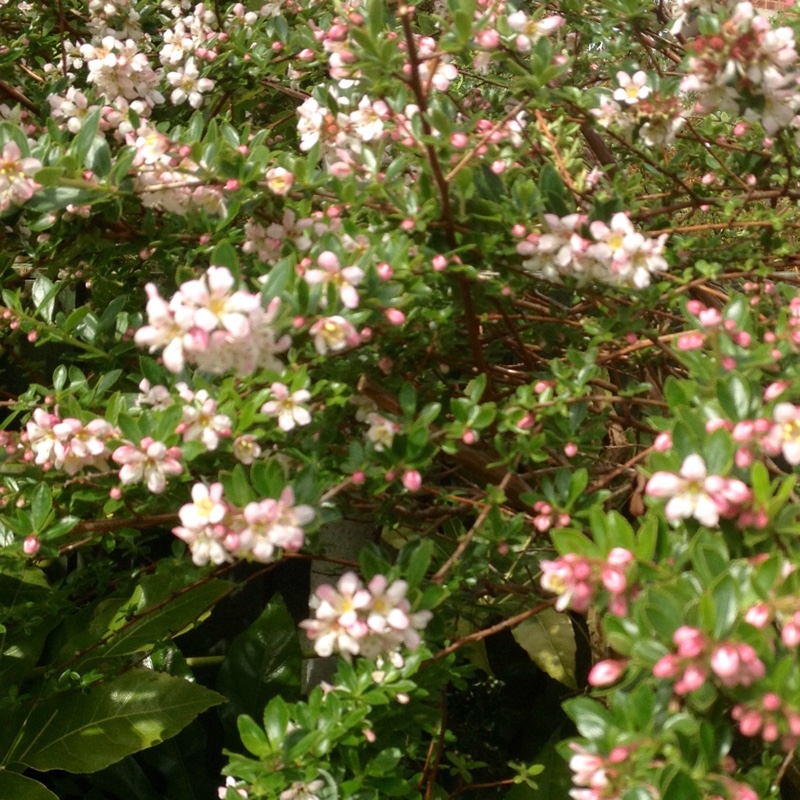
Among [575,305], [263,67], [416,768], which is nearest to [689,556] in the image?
[575,305]

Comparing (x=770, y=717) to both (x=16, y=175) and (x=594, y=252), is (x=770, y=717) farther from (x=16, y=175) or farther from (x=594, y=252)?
(x=16, y=175)

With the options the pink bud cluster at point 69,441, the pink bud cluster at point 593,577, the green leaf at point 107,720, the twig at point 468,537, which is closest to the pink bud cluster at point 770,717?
the pink bud cluster at point 593,577

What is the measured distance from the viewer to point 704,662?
0.68m

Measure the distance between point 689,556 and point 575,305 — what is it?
0.67 meters

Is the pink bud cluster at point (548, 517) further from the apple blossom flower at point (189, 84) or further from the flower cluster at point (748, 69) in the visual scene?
the apple blossom flower at point (189, 84)

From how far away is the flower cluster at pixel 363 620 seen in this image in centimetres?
94

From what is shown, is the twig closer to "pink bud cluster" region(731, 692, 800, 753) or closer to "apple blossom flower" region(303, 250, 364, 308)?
"apple blossom flower" region(303, 250, 364, 308)

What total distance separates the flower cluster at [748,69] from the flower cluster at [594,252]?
0.18 m

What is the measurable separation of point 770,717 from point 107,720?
5.21 feet

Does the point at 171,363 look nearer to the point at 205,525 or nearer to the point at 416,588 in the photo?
the point at 205,525

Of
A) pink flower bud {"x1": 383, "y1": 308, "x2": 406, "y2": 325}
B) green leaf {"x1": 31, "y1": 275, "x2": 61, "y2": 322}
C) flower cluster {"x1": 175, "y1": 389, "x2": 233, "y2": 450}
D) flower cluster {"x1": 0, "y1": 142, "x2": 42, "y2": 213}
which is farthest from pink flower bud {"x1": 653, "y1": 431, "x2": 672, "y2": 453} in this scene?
green leaf {"x1": 31, "y1": 275, "x2": 61, "y2": 322}

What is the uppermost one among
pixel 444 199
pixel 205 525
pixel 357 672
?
pixel 444 199

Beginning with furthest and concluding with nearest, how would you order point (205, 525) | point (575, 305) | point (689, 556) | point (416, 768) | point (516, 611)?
1. point (416, 768)
2. point (516, 611)
3. point (575, 305)
4. point (205, 525)
5. point (689, 556)

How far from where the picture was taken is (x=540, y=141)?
1476 millimetres
